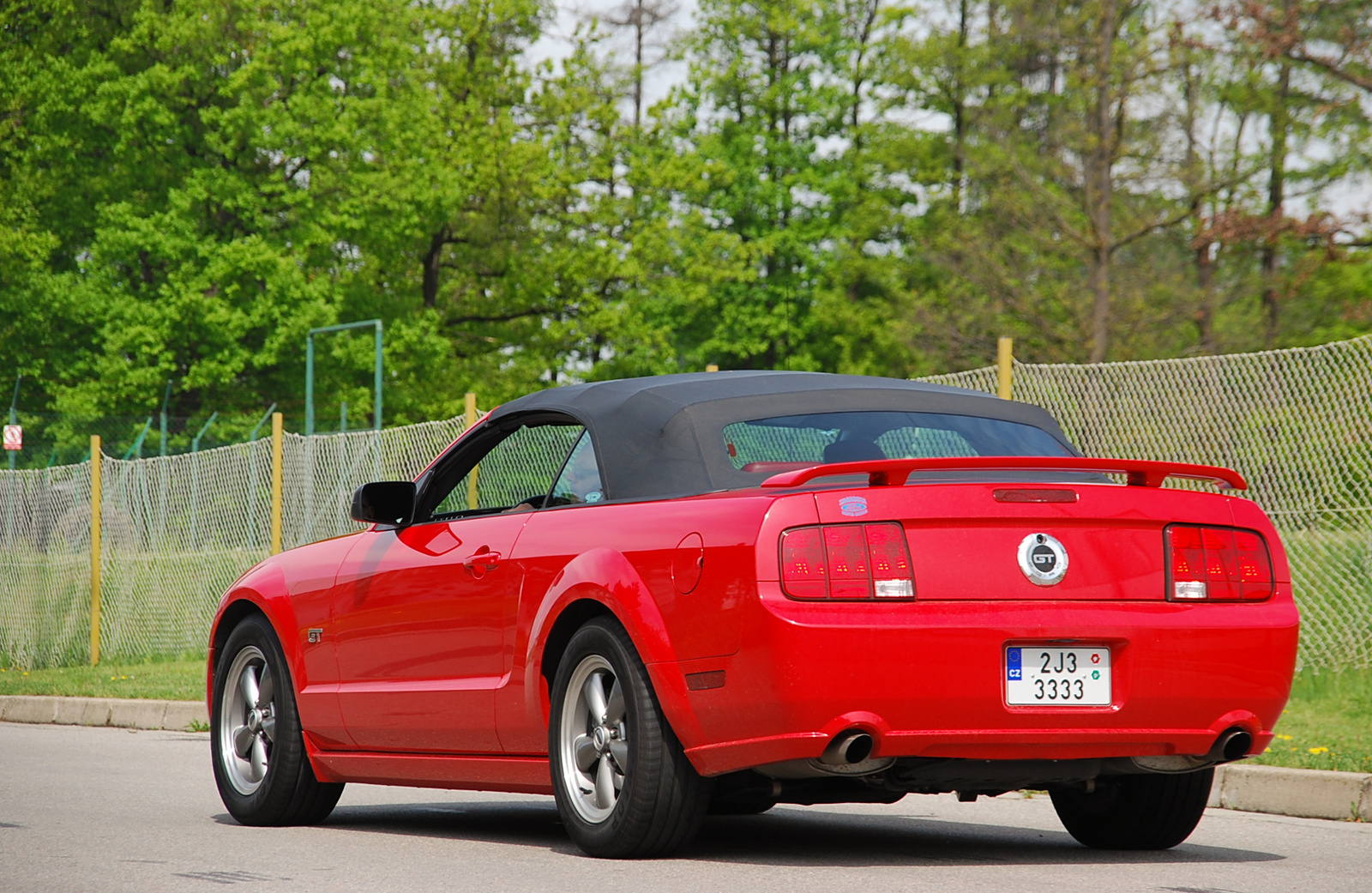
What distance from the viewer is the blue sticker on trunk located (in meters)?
4.72

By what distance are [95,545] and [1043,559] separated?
550 inches

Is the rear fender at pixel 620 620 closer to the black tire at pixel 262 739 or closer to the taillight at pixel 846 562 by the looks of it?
the taillight at pixel 846 562

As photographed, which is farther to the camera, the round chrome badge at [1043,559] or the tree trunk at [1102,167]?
the tree trunk at [1102,167]

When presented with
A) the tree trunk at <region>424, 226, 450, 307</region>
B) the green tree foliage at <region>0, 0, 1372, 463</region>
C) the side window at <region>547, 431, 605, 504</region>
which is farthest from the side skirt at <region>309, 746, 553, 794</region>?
the tree trunk at <region>424, 226, 450, 307</region>

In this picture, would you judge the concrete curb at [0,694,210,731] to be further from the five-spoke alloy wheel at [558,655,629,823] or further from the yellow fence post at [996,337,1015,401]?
the five-spoke alloy wheel at [558,655,629,823]

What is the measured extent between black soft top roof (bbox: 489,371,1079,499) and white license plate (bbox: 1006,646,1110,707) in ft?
3.12

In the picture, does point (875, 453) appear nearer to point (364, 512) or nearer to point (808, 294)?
point (364, 512)

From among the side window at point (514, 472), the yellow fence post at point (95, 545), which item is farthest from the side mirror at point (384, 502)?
the yellow fence post at point (95, 545)

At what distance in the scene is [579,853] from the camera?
5.54 m

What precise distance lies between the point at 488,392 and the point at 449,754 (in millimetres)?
41310

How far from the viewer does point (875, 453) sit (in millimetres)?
5637

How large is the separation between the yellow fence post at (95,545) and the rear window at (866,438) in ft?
42.2

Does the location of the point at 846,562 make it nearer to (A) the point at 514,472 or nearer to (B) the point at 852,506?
(B) the point at 852,506

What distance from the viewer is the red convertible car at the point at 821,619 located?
4688mm
